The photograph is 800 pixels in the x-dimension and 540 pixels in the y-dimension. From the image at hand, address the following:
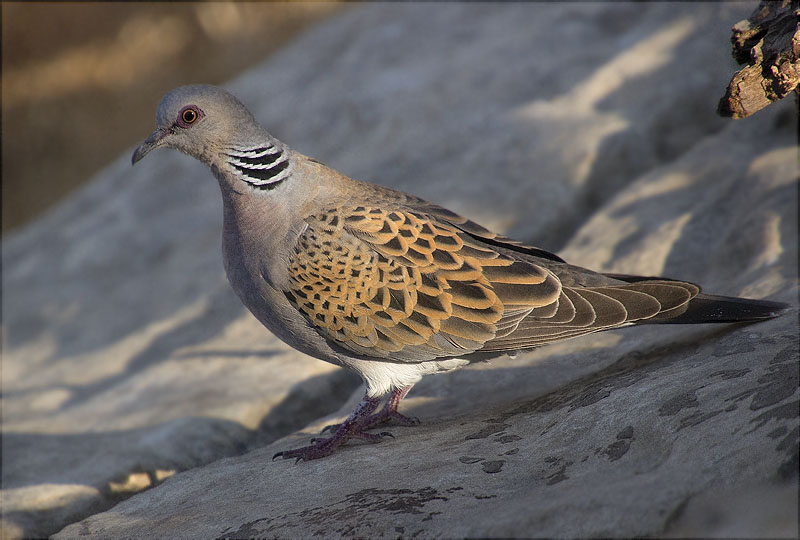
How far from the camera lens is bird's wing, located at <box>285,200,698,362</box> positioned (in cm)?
432

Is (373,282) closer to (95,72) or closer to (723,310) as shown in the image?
(723,310)

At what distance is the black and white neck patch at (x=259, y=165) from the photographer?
454 cm

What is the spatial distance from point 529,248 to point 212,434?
105 inches

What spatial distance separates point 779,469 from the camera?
8.96 ft

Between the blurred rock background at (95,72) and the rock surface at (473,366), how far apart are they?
9.81 feet

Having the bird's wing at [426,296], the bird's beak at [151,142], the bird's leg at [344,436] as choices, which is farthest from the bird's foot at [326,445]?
the bird's beak at [151,142]

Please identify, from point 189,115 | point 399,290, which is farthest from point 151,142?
point 399,290

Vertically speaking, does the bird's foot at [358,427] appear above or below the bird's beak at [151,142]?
below

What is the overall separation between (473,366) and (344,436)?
139 cm

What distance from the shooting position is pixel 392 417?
16.0ft

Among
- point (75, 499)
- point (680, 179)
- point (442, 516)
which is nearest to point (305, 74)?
point (680, 179)

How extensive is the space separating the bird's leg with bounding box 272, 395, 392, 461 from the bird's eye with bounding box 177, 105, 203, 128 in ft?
6.07

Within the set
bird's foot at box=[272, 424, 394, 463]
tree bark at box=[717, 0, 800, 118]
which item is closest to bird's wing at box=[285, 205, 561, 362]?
bird's foot at box=[272, 424, 394, 463]

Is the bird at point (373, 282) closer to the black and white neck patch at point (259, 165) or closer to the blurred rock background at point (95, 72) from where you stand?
the black and white neck patch at point (259, 165)
